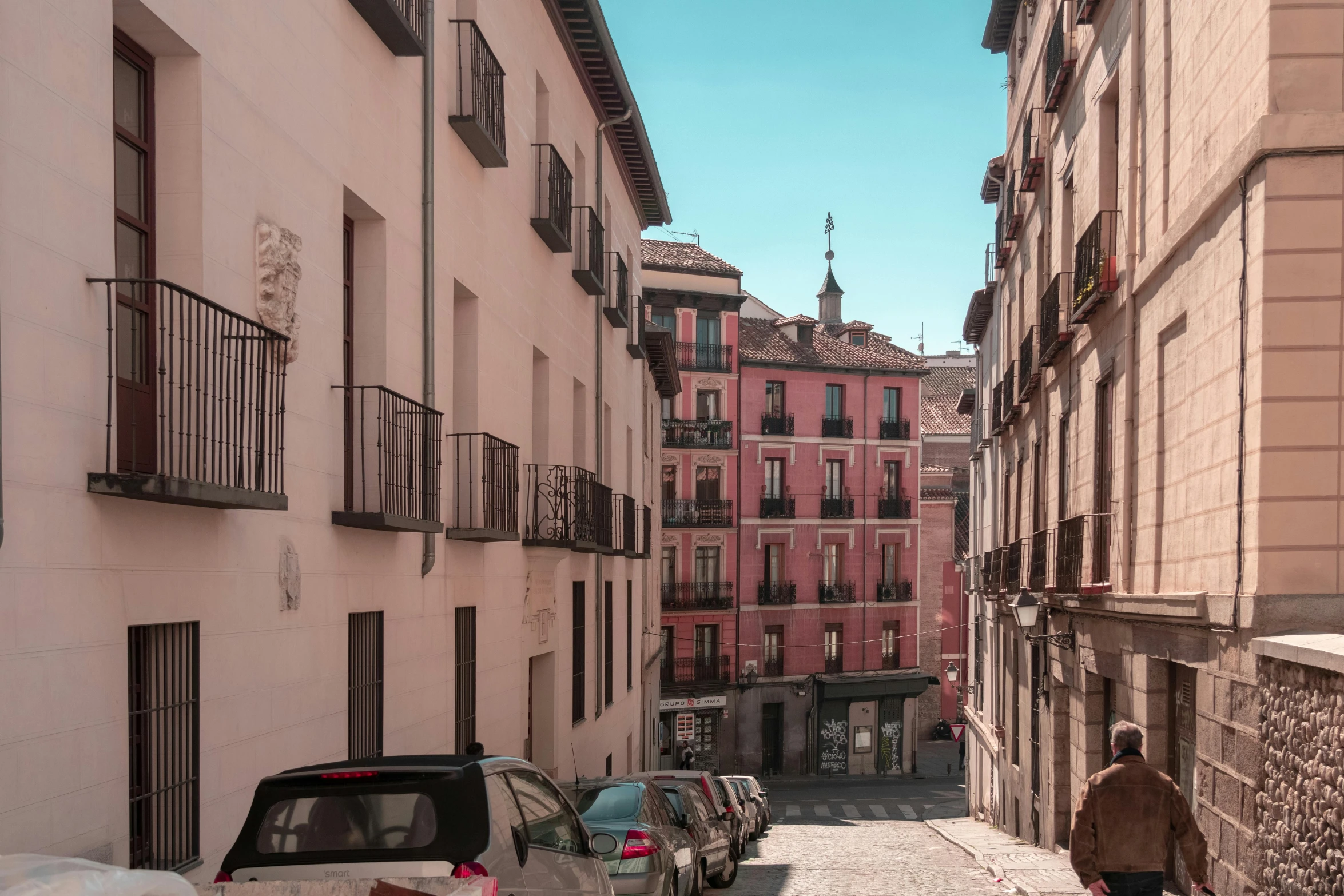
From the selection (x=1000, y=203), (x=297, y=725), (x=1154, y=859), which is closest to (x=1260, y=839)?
(x=1154, y=859)

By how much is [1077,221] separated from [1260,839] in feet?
32.4

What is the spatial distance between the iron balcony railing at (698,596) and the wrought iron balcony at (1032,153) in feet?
90.9

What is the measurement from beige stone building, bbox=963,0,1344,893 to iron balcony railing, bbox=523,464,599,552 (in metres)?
5.69

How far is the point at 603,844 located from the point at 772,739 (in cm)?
4103

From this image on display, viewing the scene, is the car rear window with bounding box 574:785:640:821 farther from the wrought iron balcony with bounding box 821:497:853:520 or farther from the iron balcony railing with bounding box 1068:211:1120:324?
the wrought iron balcony with bounding box 821:497:853:520

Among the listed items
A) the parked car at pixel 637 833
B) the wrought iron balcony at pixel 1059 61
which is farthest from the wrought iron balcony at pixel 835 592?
the parked car at pixel 637 833

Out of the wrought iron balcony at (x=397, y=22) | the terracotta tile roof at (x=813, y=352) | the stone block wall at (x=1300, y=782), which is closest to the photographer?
the stone block wall at (x=1300, y=782)

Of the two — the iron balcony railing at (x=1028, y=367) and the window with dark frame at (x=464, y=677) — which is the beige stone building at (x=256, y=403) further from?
the iron balcony railing at (x=1028, y=367)

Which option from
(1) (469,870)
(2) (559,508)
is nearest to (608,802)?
(1) (469,870)

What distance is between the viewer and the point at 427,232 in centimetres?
1208

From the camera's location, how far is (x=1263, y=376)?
9.12 metres

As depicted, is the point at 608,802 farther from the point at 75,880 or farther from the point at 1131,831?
the point at 75,880

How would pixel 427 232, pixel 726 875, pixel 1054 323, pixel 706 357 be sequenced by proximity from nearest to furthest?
1. pixel 427 232
2. pixel 726 875
3. pixel 1054 323
4. pixel 706 357

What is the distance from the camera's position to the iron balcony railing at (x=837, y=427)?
171ft
